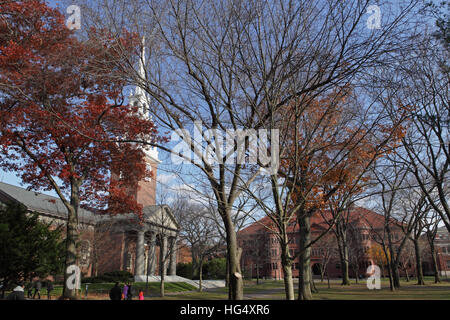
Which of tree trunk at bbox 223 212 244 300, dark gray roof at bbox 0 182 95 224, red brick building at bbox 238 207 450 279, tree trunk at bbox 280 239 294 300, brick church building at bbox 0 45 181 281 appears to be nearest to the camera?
tree trunk at bbox 280 239 294 300

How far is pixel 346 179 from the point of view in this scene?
9.22 meters

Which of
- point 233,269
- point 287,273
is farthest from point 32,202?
point 287,273

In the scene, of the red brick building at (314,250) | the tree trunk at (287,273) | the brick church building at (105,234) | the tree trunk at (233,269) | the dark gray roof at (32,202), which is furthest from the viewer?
the red brick building at (314,250)

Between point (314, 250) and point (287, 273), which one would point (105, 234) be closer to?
point (287, 273)

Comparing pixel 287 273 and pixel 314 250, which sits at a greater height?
pixel 287 273

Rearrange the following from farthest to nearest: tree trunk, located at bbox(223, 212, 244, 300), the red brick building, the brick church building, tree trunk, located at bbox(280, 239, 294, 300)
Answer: the red brick building → the brick church building → tree trunk, located at bbox(223, 212, 244, 300) → tree trunk, located at bbox(280, 239, 294, 300)

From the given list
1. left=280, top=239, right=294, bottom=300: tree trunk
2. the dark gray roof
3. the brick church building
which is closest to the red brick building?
the brick church building

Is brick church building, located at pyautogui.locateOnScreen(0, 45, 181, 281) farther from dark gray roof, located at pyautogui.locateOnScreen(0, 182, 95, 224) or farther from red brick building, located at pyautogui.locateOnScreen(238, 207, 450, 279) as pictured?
red brick building, located at pyautogui.locateOnScreen(238, 207, 450, 279)

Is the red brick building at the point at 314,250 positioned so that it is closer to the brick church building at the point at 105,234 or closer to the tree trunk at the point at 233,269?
the brick church building at the point at 105,234

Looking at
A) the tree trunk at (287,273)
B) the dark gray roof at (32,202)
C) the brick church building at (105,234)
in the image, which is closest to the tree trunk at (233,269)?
the tree trunk at (287,273)

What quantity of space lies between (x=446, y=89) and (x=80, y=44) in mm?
13522

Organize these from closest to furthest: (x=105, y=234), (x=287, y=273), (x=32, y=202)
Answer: (x=287, y=273) → (x=105, y=234) → (x=32, y=202)

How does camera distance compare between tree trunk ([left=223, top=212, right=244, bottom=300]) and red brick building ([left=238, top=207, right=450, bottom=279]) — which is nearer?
tree trunk ([left=223, top=212, right=244, bottom=300])
